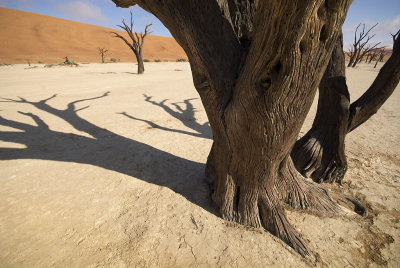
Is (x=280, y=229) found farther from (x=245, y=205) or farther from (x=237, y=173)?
(x=237, y=173)

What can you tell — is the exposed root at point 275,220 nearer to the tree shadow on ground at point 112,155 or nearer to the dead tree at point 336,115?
the tree shadow on ground at point 112,155

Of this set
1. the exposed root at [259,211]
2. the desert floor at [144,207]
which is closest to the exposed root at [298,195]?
the desert floor at [144,207]

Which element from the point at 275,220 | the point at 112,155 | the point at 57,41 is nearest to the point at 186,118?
the point at 112,155

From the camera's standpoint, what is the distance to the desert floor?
1786 millimetres

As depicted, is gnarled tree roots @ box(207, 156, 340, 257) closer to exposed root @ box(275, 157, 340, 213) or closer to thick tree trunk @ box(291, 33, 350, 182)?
exposed root @ box(275, 157, 340, 213)

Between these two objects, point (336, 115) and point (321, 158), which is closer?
point (336, 115)

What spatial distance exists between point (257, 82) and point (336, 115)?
1.79 meters

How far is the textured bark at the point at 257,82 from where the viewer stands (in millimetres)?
1111

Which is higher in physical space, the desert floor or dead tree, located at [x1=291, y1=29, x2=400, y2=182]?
dead tree, located at [x1=291, y1=29, x2=400, y2=182]

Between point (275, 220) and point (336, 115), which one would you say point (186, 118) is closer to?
point (336, 115)

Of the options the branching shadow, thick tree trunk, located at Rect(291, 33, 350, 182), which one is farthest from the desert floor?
thick tree trunk, located at Rect(291, 33, 350, 182)

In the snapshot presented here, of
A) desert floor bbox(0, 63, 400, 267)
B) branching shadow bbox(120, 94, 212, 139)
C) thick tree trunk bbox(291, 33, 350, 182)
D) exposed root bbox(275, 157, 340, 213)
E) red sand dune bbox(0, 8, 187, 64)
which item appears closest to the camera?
desert floor bbox(0, 63, 400, 267)

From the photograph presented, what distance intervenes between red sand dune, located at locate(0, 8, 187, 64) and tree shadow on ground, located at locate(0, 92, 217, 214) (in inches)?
1284

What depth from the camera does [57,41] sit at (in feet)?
140
